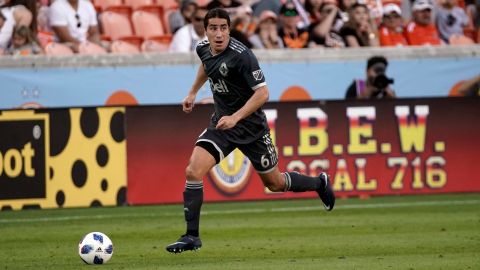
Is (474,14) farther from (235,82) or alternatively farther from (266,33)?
(235,82)

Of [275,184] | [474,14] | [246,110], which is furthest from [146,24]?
[246,110]

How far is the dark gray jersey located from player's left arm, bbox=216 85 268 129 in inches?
2.8

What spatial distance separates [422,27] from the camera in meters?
20.7

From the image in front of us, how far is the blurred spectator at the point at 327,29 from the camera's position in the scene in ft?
65.0

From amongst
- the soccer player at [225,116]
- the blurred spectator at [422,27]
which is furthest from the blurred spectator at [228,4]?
the soccer player at [225,116]

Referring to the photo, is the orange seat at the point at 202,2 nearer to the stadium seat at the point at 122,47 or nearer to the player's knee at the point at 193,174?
the stadium seat at the point at 122,47

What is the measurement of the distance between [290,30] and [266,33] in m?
0.57

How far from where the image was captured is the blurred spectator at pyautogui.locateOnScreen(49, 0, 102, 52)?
18.4 meters

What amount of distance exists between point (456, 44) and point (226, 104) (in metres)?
11.1

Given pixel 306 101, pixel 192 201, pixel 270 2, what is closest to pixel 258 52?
pixel 306 101

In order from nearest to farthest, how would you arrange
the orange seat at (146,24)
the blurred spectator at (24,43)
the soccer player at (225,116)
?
1. the soccer player at (225,116)
2. the blurred spectator at (24,43)
3. the orange seat at (146,24)

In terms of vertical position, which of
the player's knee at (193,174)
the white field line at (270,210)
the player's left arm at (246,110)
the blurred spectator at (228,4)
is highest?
the blurred spectator at (228,4)

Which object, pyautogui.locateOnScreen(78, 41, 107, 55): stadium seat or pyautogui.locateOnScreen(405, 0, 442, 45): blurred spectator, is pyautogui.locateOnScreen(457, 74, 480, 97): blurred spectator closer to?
pyautogui.locateOnScreen(405, 0, 442, 45): blurred spectator

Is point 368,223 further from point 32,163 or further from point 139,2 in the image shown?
point 139,2
